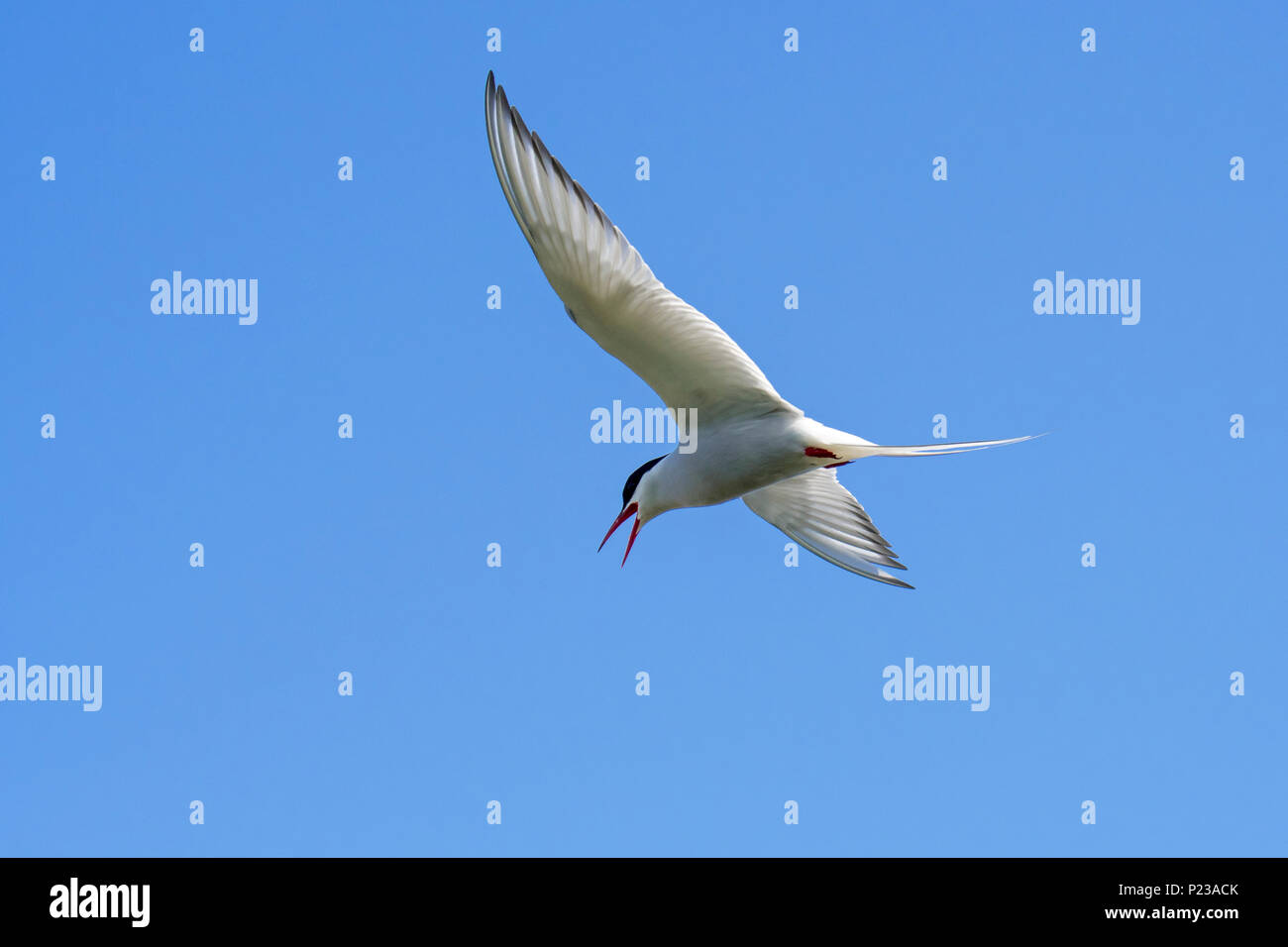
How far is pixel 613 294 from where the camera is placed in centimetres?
700

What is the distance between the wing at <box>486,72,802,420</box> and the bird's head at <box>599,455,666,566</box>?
71 cm

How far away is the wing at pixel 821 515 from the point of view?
372 inches

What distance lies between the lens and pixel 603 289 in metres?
6.98

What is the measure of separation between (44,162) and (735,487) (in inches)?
330

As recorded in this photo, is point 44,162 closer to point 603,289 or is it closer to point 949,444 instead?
point 603,289

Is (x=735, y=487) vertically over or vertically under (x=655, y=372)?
under

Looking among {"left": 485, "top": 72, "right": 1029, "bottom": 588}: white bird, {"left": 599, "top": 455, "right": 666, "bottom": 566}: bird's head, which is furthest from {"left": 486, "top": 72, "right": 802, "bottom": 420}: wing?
{"left": 599, "top": 455, "right": 666, "bottom": 566}: bird's head

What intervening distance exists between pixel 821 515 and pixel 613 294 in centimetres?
331

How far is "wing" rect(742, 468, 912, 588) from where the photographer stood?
9461 millimetres

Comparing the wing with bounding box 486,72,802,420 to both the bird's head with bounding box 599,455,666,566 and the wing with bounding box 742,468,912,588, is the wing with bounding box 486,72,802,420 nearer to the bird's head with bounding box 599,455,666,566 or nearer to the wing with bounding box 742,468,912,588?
the bird's head with bounding box 599,455,666,566

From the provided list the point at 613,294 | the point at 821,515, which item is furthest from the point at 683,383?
the point at 821,515

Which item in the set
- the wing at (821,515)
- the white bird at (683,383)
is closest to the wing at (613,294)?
the white bird at (683,383)
